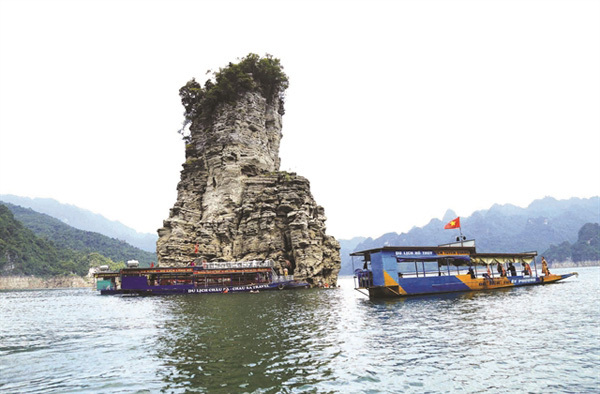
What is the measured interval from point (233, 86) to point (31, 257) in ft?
462

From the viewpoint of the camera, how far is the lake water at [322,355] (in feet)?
32.1

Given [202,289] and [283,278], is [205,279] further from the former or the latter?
[283,278]

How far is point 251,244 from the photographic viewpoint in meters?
68.9

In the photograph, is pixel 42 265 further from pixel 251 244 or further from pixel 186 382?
pixel 186 382

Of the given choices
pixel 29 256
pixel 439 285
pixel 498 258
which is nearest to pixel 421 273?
pixel 439 285

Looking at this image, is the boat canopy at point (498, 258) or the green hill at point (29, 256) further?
the green hill at point (29, 256)

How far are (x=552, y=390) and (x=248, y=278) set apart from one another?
57143 mm

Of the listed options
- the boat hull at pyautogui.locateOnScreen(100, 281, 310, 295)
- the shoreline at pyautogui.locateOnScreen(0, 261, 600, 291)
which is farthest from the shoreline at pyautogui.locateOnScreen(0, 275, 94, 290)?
the boat hull at pyautogui.locateOnScreen(100, 281, 310, 295)

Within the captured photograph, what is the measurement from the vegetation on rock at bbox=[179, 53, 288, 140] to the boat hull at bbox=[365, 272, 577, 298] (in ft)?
209

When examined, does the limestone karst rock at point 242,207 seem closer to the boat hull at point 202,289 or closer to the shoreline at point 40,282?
the boat hull at point 202,289

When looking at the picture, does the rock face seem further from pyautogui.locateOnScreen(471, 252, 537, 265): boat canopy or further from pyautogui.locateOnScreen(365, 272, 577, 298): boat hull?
pyautogui.locateOnScreen(471, 252, 537, 265): boat canopy

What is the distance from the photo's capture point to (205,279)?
59875 mm

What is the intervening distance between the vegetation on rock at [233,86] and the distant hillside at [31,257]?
116m

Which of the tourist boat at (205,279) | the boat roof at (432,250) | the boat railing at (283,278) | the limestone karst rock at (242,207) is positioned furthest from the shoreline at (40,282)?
the boat roof at (432,250)
